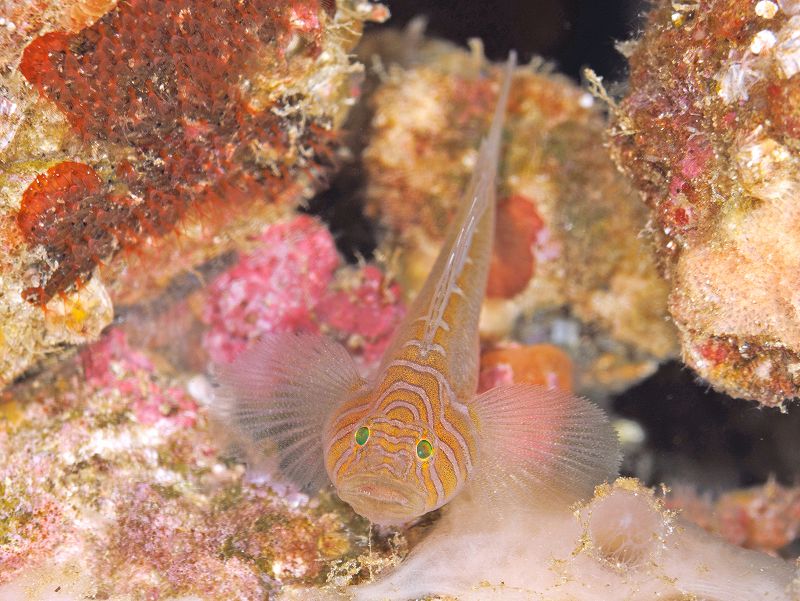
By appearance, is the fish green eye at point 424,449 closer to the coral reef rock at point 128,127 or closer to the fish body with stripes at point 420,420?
the fish body with stripes at point 420,420

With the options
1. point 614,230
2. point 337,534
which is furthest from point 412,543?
point 614,230

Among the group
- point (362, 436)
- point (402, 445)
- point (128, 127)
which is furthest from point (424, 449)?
point (128, 127)

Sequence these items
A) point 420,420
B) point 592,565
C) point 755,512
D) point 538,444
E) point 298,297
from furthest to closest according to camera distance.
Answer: point 755,512 → point 298,297 → point 538,444 → point 420,420 → point 592,565

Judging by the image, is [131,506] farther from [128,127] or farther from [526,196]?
[526,196]

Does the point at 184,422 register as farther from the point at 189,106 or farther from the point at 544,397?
the point at 544,397

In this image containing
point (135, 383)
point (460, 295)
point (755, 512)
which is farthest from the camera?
point (755, 512)

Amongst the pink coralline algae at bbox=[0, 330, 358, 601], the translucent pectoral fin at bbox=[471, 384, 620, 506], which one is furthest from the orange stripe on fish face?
the pink coralline algae at bbox=[0, 330, 358, 601]
